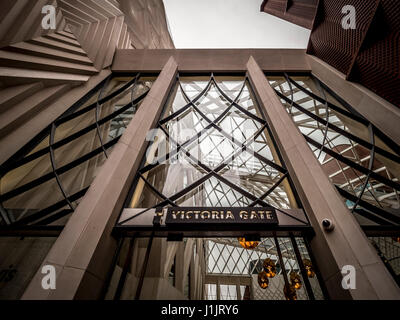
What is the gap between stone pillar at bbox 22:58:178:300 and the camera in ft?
9.52

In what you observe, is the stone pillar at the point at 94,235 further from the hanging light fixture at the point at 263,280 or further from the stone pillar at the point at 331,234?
the hanging light fixture at the point at 263,280

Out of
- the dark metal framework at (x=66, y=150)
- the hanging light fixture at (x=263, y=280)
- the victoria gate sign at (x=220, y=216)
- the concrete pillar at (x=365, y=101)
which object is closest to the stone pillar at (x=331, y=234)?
the victoria gate sign at (x=220, y=216)

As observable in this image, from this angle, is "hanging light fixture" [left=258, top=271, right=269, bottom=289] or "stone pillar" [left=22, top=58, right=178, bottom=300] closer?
"stone pillar" [left=22, top=58, right=178, bottom=300]

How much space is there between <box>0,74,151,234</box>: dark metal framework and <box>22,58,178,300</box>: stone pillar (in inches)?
41.8

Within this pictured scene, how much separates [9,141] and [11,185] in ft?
4.25

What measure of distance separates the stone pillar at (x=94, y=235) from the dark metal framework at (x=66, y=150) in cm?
106

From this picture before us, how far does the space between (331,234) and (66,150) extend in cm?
827

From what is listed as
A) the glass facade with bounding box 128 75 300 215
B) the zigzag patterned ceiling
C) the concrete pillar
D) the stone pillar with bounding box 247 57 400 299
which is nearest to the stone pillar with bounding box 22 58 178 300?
the glass facade with bounding box 128 75 300 215

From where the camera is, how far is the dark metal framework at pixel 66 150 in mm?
4543

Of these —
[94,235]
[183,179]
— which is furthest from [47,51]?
[183,179]

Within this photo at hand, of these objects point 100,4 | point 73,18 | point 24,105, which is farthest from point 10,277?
point 100,4

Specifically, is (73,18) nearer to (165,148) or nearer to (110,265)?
(165,148)

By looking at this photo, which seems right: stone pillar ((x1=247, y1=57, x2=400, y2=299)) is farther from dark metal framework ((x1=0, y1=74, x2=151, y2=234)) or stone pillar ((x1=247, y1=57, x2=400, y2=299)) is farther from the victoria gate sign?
dark metal framework ((x1=0, y1=74, x2=151, y2=234))

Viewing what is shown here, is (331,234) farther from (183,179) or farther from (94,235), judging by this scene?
(183,179)
